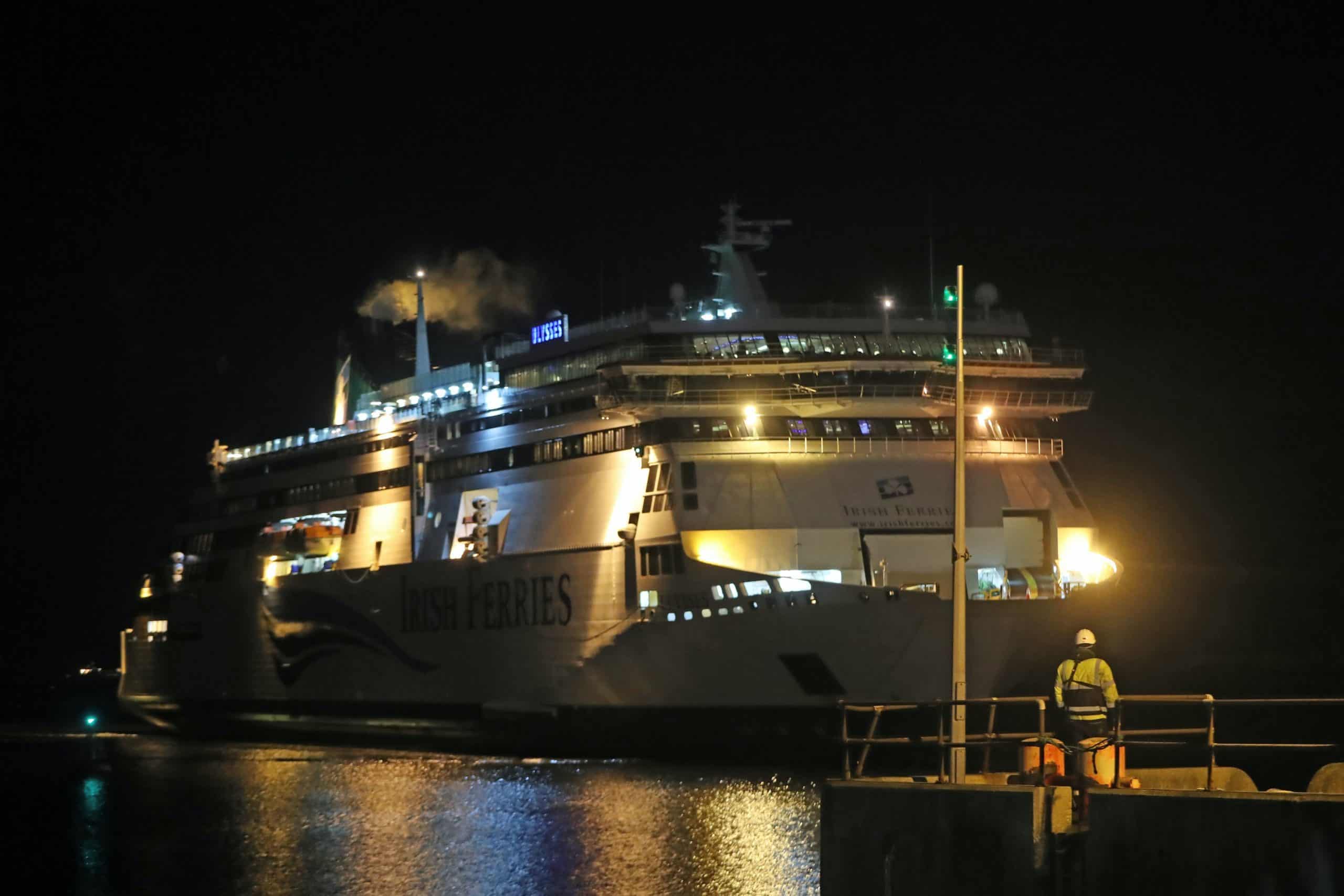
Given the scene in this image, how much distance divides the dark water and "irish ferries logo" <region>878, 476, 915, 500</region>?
21.9ft

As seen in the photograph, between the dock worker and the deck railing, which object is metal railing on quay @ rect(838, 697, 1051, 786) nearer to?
the dock worker

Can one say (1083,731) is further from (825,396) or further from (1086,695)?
(825,396)

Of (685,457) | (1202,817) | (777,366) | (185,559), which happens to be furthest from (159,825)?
(185,559)

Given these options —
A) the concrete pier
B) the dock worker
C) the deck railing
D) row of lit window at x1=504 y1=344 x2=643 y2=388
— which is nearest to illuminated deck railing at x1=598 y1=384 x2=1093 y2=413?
the deck railing

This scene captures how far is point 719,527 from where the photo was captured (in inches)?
1339

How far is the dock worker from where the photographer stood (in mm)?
13227

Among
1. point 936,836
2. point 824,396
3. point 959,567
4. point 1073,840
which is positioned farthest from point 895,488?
point 1073,840

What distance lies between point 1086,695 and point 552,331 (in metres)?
28.1

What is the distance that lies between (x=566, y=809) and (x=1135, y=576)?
505 inches

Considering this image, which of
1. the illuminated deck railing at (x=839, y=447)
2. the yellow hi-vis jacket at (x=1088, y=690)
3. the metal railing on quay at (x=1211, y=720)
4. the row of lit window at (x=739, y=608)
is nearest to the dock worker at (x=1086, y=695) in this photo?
the yellow hi-vis jacket at (x=1088, y=690)

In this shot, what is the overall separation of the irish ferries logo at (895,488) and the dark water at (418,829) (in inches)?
262

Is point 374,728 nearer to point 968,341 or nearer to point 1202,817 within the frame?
point 968,341

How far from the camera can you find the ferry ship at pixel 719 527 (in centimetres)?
3172

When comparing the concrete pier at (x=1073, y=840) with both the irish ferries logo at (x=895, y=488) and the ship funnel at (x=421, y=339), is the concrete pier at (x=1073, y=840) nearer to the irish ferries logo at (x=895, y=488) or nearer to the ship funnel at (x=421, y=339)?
the irish ferries logo at (x=895, y=488)
